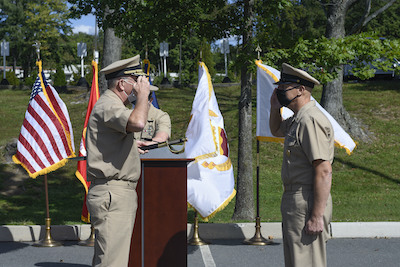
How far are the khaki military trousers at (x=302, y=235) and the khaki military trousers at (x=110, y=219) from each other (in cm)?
136

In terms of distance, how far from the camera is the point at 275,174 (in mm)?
15789

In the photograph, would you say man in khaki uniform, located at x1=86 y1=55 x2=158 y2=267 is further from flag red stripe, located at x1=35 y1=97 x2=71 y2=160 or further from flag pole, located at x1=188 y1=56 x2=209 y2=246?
flag red stripe, located at x1=35 y1=97 x2=71 y2=160

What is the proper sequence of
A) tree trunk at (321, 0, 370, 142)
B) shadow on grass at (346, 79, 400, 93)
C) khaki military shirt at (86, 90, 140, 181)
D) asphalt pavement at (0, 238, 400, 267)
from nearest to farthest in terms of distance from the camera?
khaki military shirt at (86, 90, 140, 181) < asphalt pavement at (0, 238, 400, 267) < tree trunk at (321, 0, 370, 142) < shadow on grass at (346, 79, 400, 93)

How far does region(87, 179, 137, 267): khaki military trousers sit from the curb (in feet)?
13.4

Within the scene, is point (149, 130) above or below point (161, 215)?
above

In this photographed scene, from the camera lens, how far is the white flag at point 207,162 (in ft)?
28.3

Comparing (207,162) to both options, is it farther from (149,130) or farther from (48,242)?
(48,242)

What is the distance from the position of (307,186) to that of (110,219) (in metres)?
1.62

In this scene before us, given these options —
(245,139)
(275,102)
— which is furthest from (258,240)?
(275,102)

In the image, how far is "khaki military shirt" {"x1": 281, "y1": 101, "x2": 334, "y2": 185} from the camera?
4594mm

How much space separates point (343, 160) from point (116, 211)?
12970mm

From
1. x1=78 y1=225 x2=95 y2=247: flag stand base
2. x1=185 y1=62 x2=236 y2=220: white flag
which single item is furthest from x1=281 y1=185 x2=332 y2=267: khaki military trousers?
x1=78 y1=225 x2=95 y2=247: flag stand base

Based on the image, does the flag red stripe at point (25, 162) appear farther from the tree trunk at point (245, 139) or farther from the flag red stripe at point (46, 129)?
the tree trunk at point (245, 139)

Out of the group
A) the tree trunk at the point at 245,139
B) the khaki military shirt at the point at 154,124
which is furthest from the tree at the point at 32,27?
the khaki military shirt at the point at 154,124
